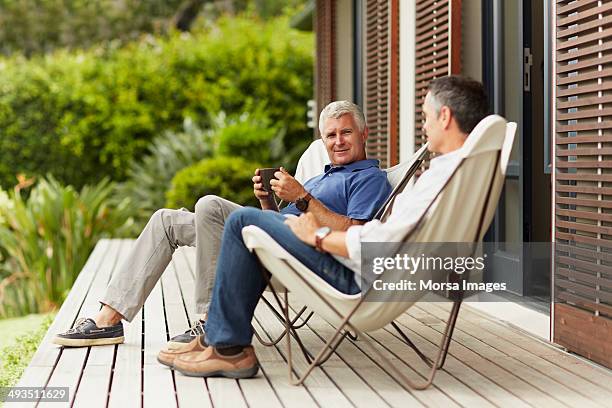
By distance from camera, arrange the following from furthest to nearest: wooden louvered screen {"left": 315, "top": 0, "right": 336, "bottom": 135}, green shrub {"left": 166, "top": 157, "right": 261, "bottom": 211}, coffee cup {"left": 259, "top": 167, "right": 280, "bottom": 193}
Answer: wooden louvered screen {"left": 315, "top": 0, "right": 336, "bottom": 135} → green shrub {"left": 166, "top": 157, "right": 261, "bottom": 211} → coffee cup {"left": 259, "top": 167, "right": 280, "bottom": 193}

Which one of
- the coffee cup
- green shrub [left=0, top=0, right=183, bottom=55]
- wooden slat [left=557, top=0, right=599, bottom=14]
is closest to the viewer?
wooden slat [left=557, top=0, right=599, bottom=14]

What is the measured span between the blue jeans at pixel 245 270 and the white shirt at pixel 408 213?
0.11 m

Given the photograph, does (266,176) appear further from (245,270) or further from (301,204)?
(245,270)

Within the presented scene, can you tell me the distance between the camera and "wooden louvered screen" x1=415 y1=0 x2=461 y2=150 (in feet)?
18.0

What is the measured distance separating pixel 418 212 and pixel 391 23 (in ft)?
13.3

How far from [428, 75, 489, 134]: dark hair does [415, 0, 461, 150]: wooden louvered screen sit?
211 centimetres

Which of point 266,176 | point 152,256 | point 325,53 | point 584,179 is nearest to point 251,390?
point 152,256

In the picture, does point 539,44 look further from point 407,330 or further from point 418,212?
point 418,212

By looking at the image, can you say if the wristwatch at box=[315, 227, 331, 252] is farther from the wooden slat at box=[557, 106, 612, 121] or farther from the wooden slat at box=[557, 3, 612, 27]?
the wooden slat at box=[557, 3, 612, 27]

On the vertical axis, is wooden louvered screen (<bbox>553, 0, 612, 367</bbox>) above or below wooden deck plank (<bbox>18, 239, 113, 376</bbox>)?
above

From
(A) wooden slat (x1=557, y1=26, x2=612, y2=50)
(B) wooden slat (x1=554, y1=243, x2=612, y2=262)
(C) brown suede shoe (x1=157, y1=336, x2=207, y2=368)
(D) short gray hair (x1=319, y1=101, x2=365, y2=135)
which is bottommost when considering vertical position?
(C) brown suede shoe (x1=157, y1=336, x2=207, y2=368)

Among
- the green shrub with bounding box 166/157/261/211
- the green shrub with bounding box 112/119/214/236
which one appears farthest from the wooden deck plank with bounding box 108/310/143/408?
the green shrub with bounding box 112/119/214/236

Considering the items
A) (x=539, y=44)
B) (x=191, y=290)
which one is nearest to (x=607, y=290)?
(x=539, y=44)

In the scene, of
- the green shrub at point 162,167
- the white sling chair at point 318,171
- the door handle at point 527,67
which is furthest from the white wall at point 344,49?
the white sling chair at point 318,171
